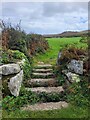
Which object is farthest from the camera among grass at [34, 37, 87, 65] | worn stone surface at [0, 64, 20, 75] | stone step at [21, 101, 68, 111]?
grass at [34, 37, 87, 65]

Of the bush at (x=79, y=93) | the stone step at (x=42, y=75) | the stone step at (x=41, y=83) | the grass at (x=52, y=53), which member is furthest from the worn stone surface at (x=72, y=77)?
the grass at (x=52, y=53)

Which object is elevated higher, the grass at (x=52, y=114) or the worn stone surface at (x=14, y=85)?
the worn stone surface at (x=14, y=85)

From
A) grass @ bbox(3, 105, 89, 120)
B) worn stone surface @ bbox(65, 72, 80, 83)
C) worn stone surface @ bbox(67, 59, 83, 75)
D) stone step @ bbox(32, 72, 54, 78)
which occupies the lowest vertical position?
grass @ bbox(3, 105, 89, 120)

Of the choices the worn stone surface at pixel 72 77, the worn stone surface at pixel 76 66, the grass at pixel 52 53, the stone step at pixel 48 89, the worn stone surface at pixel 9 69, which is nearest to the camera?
the worn stone surface at pixel 9 69

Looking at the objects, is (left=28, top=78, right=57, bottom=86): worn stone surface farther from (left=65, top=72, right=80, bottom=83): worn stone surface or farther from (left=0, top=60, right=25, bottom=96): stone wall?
(left=0, top=60, right=25, bottom=96): stone wall

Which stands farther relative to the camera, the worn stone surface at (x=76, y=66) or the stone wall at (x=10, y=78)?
the worn stone surface at (x=76, y=66)

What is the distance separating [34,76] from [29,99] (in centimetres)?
276

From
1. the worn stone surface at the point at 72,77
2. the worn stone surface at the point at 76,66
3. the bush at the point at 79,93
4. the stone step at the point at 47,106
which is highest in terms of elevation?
the worn stone surface at the point at 76,66

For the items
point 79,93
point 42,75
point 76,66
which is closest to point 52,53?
point 42,75

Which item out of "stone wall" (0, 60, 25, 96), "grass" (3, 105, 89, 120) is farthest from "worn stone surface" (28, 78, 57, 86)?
"grass" (3, 105, 89, 120)

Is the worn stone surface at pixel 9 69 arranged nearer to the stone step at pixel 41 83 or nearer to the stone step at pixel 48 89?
the stone step at pixel 48 89

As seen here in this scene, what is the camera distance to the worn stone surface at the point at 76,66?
9.79 m

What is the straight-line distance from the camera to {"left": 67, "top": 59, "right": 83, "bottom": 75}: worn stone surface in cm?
979

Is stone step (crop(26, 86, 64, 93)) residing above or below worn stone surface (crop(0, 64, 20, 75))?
below
